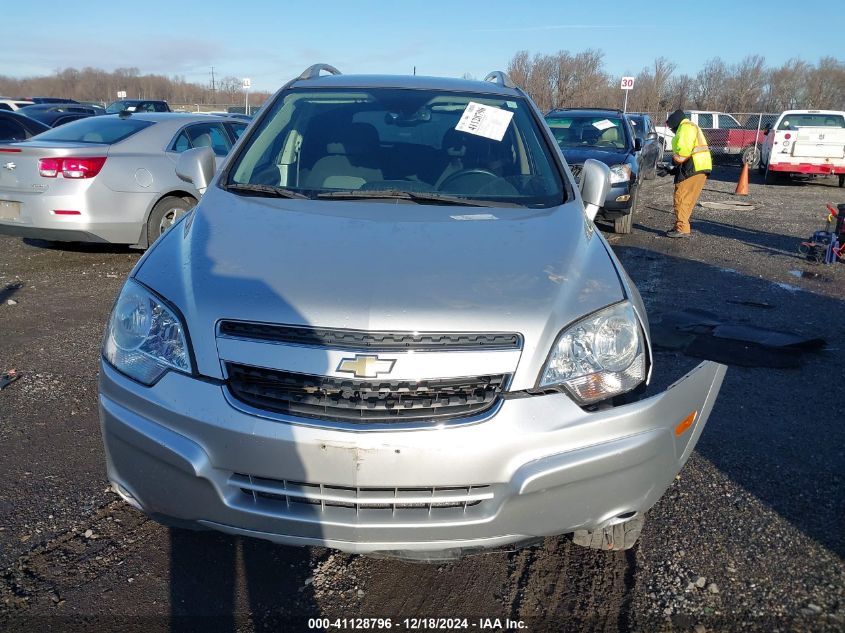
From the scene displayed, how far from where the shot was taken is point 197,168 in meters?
3.78

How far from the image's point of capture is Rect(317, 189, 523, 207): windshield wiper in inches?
129

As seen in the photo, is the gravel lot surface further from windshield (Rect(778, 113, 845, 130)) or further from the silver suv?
windshield (Rect(778, 113, 845, 130))

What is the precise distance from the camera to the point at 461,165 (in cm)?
363

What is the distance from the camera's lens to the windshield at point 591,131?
1142cm

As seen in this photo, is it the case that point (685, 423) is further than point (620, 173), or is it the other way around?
point (620, 173)

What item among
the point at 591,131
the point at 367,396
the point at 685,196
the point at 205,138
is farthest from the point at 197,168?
the point at 591,131

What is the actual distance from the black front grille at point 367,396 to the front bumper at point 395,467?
2.3 inches

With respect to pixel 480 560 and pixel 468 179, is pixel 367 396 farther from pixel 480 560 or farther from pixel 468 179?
pixel 468 179

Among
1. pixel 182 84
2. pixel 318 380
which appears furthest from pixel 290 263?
pixel 182 84

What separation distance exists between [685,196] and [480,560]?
8.54 meters

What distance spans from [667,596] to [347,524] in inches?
49.3

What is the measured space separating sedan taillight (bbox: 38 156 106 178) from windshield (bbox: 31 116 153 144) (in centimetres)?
50

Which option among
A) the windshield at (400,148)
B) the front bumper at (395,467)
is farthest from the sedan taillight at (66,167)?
the front bumper at (395,467)

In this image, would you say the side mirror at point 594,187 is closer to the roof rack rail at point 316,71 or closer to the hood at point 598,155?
the roof rack rail at point 316,71
